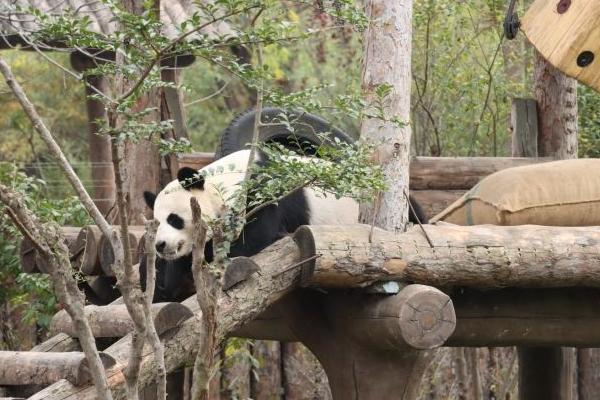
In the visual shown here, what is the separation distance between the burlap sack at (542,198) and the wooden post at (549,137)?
6.54 feet

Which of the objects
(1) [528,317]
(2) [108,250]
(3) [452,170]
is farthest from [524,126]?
(2) [108,250]

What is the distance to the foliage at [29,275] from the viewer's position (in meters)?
6.00

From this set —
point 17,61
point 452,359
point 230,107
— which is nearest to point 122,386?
point 452,359

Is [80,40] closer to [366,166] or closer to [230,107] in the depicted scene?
[366,166]

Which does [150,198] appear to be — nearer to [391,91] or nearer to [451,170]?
[391,91]

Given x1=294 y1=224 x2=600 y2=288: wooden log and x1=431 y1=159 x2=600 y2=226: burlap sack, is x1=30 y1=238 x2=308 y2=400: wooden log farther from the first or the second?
x1=431 y1=159 x2=600 y2=226: burlap sack

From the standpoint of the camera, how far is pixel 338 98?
13.9 feet

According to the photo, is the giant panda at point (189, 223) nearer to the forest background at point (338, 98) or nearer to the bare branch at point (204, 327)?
the forest background at point (338, 98)

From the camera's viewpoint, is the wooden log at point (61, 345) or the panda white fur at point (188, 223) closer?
the panda white fur at point (188, 223)

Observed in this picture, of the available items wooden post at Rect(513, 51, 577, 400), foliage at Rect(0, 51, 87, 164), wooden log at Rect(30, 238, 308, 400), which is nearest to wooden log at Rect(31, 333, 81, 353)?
wooden log at Rect(30, 238, 308, 400)

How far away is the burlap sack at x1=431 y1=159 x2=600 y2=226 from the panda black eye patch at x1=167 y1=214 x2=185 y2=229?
1492 mm

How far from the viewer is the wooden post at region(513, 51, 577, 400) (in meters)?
7.18

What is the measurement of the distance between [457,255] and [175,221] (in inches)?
52.1

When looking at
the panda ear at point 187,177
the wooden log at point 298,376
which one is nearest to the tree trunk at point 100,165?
the wooden log at point 298,376
